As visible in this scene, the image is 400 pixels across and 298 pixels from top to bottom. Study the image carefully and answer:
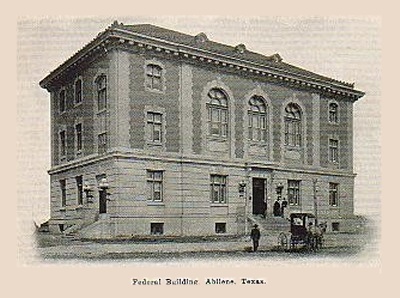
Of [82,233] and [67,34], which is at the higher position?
[67,34]

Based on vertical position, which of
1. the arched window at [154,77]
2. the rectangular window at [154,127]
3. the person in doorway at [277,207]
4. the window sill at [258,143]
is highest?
the arched window at [154,77]

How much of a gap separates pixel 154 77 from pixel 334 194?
625 cm

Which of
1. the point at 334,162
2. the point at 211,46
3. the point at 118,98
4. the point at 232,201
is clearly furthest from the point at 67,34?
the point at 334,162

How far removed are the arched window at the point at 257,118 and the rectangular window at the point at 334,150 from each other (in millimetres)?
2090

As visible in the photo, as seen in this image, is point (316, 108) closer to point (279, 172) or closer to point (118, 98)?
point (279, 172)

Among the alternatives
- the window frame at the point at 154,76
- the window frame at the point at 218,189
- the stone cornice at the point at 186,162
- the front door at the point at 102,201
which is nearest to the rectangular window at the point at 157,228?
the front door at the point at 102,201

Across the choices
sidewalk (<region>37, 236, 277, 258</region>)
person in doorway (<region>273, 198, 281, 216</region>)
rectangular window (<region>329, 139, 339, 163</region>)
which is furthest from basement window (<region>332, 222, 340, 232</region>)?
person in doorway (<region>273, 198, 281, 216</region>)

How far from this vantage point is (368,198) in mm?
15648

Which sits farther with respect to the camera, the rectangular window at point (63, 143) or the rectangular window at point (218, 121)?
the rectangular window at point (218, 121)

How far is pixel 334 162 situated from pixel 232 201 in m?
3.41

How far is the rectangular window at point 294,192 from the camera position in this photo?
19.1 meters

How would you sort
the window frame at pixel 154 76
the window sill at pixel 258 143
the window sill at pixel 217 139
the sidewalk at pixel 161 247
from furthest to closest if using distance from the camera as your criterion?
the window sill at pixel 258 143, the window sill at pixel 217 139, the window frame at pixel 154 76, the sidewalk at pixel 161 247

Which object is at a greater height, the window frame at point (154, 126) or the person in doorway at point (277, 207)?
the window frame at point (154, 126)

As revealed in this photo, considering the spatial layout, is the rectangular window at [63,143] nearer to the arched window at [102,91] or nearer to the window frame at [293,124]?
the arched window at [102,91]
